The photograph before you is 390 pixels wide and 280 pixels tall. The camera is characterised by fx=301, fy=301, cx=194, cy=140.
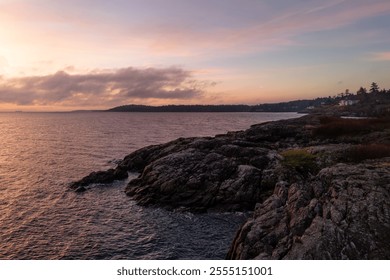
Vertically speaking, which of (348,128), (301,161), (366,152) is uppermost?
(348,128)

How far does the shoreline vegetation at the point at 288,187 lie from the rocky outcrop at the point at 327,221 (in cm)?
5

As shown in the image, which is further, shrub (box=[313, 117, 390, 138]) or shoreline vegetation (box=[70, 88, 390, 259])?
shrub (box=[313, 117, 390, 138])

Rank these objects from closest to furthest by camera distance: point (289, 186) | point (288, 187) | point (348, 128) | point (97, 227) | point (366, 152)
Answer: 1. point (288, 187)
2. point (289, 186)
3. point (97, 227)
4. point (366, 152)
5. point (348, 128)

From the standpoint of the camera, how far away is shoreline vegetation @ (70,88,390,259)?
14945mm

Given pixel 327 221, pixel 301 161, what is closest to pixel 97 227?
pixel 327 221

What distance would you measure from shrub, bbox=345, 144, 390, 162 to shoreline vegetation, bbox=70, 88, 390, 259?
0.27 ft

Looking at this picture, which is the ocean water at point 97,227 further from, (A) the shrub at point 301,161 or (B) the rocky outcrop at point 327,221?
(A) the shrub at point 301,161

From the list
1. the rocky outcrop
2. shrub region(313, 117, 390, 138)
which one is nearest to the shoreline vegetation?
the rocky outcrop

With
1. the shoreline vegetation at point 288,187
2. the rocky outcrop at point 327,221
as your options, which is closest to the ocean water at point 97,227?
the shoreline vegetation at point 288,187

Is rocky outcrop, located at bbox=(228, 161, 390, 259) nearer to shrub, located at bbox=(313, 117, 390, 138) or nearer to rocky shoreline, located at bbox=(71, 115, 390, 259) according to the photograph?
rocky shoreline, located at bbox=(71, 115, 390, 259)

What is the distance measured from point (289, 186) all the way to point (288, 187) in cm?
28

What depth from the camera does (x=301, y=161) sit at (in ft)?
108

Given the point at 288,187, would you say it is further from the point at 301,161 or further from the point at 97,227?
the point at 97,227

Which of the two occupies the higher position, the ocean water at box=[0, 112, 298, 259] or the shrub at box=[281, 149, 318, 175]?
the shrub at box=[281, 149, 318, 175]
